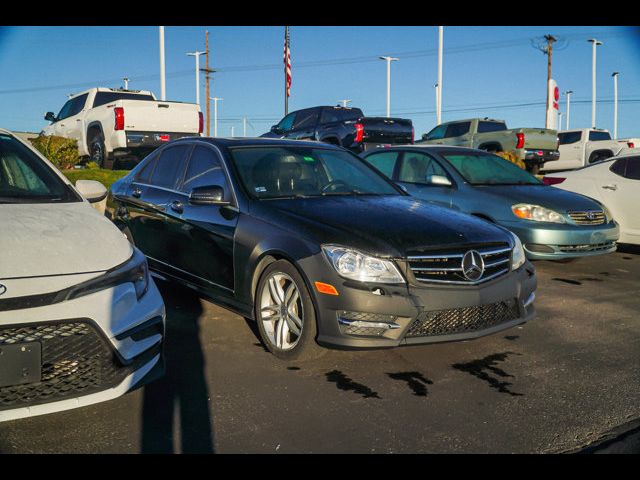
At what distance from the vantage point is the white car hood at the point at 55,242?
311 centimetres

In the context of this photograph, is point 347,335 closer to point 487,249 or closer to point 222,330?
point 487,249

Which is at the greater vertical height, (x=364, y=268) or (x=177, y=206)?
(x=177, y=206)

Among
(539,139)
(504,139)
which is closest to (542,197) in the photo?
(504,139)

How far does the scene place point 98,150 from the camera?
1400cm

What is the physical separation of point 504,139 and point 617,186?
10178mm

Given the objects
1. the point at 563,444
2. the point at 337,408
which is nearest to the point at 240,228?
the point at 337,408

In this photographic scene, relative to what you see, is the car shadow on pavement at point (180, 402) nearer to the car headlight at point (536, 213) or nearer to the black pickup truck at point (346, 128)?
the car headlight at point (536, 213)

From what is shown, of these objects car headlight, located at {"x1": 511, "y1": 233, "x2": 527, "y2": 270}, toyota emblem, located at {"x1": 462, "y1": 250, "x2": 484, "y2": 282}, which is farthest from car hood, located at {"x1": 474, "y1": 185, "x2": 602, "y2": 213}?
toyota emblem, located at {"x1": 462, "y1": 250, "x2": 484, "y2": 282}

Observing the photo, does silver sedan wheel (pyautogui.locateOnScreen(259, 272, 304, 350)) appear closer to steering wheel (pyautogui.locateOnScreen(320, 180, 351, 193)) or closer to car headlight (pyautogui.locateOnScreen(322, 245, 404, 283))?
car headlight (pyautogui.locateOnScreen(322, 245, 404, 283))

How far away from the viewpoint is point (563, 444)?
3.14m

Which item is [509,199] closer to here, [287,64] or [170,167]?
[170,167]

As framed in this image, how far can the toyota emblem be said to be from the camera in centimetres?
412

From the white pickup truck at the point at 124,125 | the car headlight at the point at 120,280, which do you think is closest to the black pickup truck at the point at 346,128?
the white pickup truck at the point at 124,125

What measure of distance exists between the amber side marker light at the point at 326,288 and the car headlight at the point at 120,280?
1.05m
